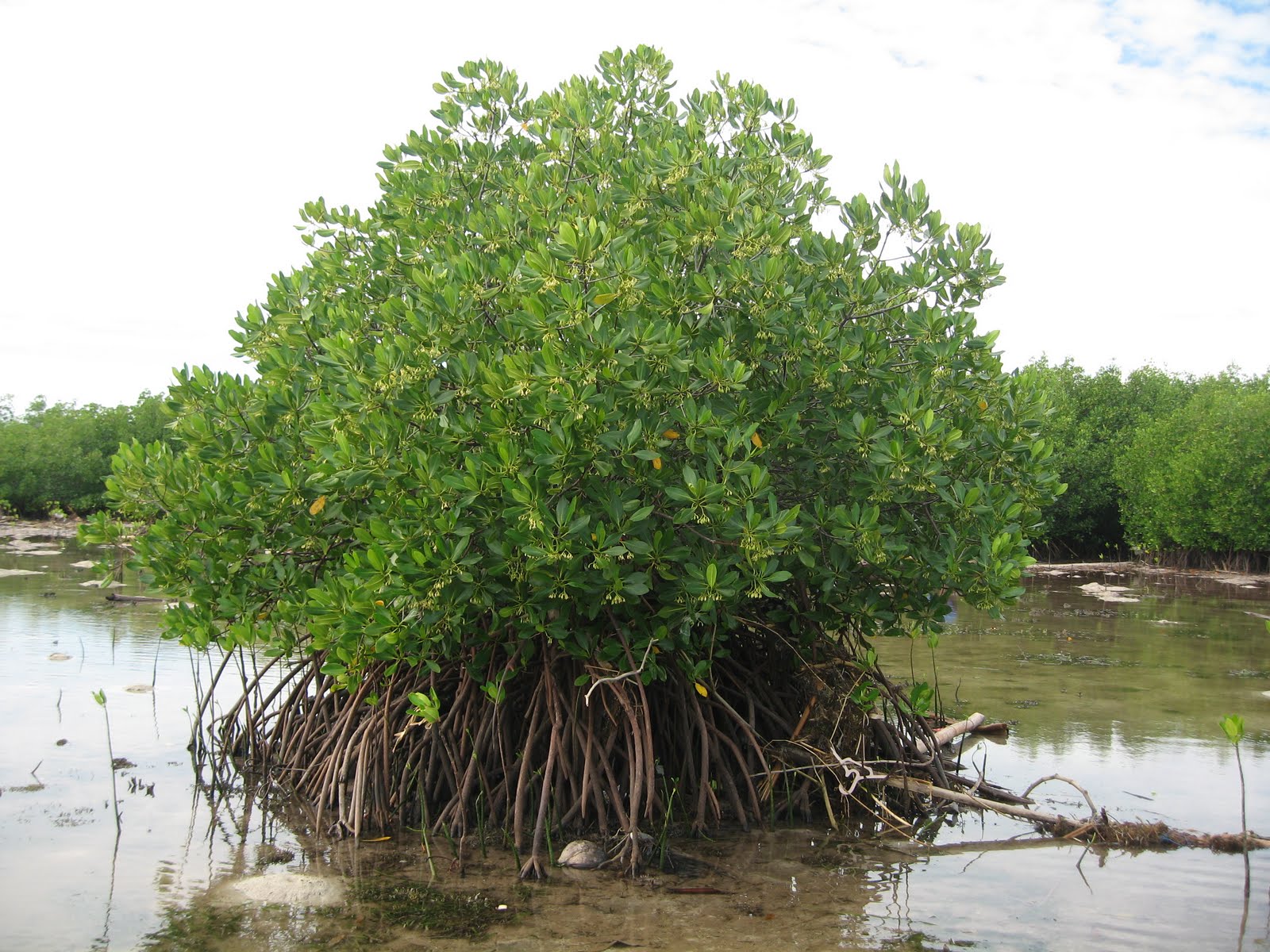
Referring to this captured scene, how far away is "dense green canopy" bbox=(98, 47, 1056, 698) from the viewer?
205 inches

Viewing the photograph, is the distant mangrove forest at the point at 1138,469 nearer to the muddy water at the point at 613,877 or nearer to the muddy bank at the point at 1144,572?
the muddy bank at the point at 1144,572

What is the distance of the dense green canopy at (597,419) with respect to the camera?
520 cm

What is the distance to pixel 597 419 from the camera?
198 inches

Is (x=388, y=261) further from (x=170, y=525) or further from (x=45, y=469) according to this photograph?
(x=45, y=469)

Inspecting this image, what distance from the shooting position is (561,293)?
514 centimetres

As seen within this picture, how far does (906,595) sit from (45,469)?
45987 mm

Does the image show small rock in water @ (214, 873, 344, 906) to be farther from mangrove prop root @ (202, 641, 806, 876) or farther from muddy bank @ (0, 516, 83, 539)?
muddy bank @ (0, 516, 83, 539)

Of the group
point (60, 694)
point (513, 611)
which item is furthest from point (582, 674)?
point (60, 694)

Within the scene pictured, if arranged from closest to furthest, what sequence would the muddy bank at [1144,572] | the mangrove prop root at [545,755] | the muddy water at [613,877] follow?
the muddy water at [613,877] < the mangrove prop root at [545,755] < the muddy bank at [1144,572]

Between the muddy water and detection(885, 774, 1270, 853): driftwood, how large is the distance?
131mm

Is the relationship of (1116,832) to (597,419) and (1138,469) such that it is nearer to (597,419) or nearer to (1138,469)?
(597,419)

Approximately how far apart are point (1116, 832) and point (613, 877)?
9.07 feet

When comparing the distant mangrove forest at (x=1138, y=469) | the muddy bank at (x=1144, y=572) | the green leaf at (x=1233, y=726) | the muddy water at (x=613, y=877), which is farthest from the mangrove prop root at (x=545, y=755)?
the muddy bank at (x=1144, y=572)

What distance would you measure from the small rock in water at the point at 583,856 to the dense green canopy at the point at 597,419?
2.86 feet
